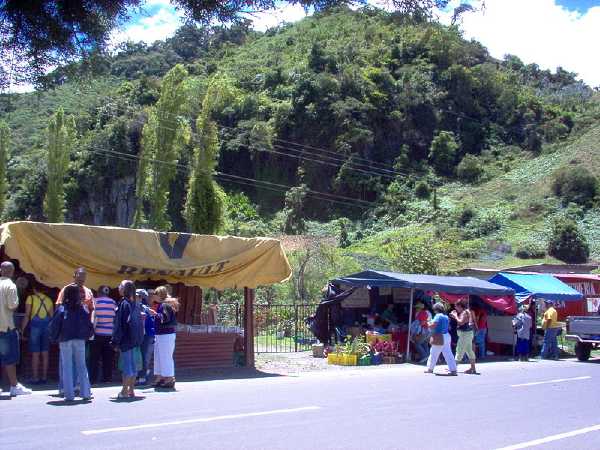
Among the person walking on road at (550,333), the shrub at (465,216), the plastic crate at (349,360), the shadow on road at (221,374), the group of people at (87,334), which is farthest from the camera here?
the shrub at (465,216)

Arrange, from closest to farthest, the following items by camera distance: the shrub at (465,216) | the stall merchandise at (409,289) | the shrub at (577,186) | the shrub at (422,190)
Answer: the stall merchandise at (409,289) < the shrub at (465,216) < the shrub at (577,186) < the shrub at (422,190)

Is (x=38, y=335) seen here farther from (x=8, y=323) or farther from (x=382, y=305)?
(x=382, y=305)

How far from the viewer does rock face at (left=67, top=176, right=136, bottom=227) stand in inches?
2405

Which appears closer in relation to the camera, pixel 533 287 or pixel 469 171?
pixel 533 287

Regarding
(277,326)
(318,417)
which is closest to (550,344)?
(277,326)

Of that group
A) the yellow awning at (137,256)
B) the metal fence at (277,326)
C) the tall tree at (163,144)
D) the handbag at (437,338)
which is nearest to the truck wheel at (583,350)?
the handbag at (437,338)

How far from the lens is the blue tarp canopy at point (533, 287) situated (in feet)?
74.8

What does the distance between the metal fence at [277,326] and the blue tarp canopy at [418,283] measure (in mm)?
2864

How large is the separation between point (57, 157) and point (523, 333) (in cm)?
2434

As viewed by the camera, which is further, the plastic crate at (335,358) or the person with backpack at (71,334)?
the plastic crate at (335,358)

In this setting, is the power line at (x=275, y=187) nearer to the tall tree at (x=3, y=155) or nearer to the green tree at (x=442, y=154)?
the green tree at (x=442, y=154)

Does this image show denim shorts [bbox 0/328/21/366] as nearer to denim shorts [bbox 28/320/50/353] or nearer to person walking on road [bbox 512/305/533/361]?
denim shorts [bbox 28/320/50/353]

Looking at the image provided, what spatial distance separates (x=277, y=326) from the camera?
84.1 feet

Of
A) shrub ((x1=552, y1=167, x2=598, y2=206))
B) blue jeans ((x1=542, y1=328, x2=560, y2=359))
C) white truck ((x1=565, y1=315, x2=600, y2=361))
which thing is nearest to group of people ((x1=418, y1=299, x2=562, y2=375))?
blue jeans ((x1=542, y1=328, x2=560, y2=359))
